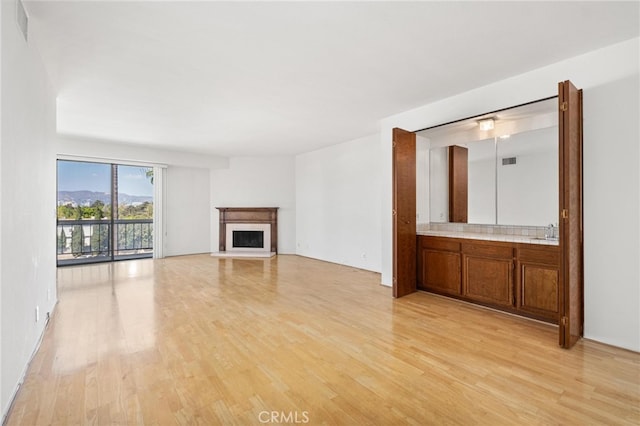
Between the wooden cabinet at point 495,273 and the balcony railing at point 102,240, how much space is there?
7.04m

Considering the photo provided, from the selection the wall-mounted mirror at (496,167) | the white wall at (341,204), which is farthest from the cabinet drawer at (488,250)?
the white wall at (341,204)

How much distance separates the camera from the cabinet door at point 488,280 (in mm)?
3400

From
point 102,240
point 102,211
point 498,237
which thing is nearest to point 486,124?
point 498,237

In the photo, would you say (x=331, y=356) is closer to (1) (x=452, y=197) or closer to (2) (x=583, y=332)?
(2) (x=583, y=332)

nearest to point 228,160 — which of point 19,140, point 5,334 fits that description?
point 19,140

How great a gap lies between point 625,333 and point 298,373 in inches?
117

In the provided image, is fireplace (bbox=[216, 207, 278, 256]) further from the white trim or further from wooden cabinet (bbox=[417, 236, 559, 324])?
wooden cabinet (bbox=[417, 236, 559, 324])

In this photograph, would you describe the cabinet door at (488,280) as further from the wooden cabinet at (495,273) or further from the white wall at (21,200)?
the white wall at (21,200)

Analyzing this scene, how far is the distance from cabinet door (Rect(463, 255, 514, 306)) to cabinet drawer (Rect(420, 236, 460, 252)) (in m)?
0.19

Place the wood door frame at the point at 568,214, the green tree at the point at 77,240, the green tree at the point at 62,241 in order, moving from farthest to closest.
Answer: the green tree at the point at 77,240, the green tree at the point at 62,241, the wood door frame at the point at 568,214

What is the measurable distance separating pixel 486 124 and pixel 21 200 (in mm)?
4822

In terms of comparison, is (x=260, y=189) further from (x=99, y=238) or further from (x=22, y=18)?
(x=22, y=18)

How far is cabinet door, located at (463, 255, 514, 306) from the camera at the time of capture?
340 cm

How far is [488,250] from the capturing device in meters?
3.57
